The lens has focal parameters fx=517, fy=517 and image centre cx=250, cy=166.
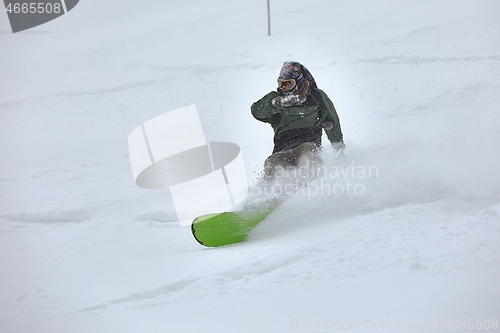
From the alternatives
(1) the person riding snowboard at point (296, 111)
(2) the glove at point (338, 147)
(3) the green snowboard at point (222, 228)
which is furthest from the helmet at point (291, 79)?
(3) the green snowboard at point (222, 228)

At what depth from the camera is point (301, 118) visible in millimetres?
4086

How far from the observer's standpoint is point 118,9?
1323 centimetres

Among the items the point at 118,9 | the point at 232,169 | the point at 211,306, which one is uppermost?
the point at 118,9

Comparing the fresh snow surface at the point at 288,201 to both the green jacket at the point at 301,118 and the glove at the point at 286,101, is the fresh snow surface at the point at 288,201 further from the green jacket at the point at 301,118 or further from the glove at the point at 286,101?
the glove at the point at 286,101

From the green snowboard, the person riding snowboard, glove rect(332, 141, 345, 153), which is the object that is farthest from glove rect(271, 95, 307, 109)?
the green snowboard

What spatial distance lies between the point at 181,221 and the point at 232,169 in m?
1.36

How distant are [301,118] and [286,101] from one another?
0.18m

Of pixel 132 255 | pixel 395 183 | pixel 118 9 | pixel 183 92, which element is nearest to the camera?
pixel 132 255

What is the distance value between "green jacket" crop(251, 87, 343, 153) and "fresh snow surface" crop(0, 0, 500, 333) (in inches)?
8.7

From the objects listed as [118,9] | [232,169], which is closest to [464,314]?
[232,169]

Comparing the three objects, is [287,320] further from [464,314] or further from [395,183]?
[395,183]

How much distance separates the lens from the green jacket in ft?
13.4

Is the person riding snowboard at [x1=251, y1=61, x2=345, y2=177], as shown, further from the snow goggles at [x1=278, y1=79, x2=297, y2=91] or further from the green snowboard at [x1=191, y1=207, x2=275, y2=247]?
the green snowboard at [x1=191, y1=207, x2=275, y2=247]

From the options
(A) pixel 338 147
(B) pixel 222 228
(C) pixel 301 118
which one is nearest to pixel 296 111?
(C) pixel 301 118
